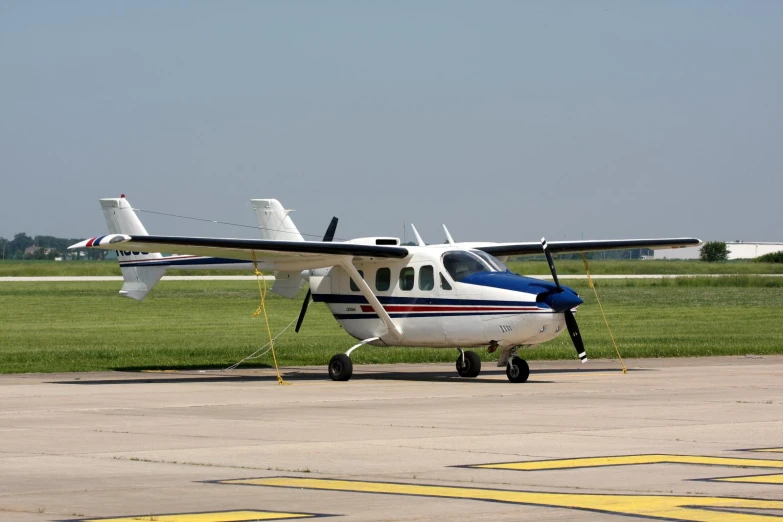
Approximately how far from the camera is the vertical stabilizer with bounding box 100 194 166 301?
26797 mm

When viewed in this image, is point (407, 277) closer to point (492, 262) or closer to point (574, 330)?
point (492, 262)

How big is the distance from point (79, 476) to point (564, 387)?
1146cm

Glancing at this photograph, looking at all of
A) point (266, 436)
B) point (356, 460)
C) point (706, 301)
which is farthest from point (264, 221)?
point (706, 301)

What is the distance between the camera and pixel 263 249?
22516mm

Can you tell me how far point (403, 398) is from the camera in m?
18.9

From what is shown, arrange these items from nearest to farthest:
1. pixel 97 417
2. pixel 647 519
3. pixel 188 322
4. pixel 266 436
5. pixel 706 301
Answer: pixel 647 519 → pixel 266 436 → pixel 97 417 → pixel 188 322 → pixel 706 301

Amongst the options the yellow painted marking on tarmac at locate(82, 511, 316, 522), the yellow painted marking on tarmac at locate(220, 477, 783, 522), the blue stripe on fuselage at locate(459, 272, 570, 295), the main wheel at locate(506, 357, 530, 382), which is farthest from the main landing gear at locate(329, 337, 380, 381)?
the yellow painted marking on tarmac at locate(82, 511, 316, 522)

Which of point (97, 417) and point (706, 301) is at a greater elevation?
point (706, 301)

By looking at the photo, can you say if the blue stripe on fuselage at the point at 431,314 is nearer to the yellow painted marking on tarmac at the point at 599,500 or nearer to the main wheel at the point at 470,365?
the main wheel at the point at 470,365

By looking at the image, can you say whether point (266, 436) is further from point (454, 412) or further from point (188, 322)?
point (188, 322)

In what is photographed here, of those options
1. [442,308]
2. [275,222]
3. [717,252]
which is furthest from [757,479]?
[717,252]

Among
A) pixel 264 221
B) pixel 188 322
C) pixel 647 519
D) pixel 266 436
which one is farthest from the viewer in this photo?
pixel 188 322

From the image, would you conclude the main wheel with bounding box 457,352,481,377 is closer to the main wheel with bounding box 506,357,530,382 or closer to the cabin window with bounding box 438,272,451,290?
the cabin window with bounding box 438,272,451,290

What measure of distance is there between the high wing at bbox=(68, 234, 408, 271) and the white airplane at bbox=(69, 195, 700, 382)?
0.7 inches
